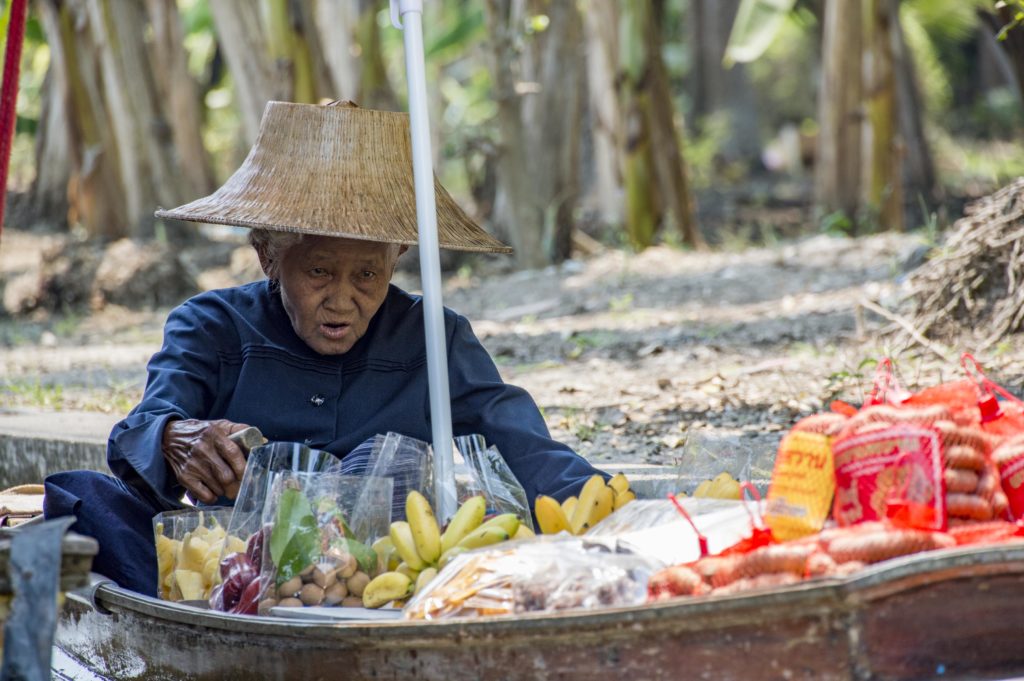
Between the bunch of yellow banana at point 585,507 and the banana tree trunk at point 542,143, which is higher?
the banana tree trunk at point 542,143

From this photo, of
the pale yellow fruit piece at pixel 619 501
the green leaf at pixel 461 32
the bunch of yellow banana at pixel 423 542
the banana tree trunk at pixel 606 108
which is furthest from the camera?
the green leaf at pixel 461 32

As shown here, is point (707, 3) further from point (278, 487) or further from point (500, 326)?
point (278, 487)

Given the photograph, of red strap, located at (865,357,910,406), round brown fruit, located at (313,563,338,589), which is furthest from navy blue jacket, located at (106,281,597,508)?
red strap, located at (865,357,910,406)

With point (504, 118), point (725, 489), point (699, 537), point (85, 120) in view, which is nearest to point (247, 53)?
point (504, 118)

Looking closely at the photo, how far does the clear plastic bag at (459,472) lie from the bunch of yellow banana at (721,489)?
0.40m

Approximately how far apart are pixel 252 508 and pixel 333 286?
0.65 metres

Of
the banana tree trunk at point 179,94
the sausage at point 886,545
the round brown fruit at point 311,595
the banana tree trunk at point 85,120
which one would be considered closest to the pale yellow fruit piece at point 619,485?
the round brown fruit at point 311,595

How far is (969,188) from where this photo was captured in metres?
14.6

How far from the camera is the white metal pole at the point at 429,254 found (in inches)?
111

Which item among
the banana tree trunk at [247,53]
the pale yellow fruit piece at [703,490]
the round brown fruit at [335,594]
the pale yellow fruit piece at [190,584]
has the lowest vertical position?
the pale yellow fruit piece at [190,584]

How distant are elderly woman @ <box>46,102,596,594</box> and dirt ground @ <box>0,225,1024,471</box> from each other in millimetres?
626

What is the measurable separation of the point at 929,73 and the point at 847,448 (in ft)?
72.2

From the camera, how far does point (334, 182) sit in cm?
319

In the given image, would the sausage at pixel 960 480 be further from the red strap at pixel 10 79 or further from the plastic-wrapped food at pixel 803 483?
the red strap at pixel 10 79
